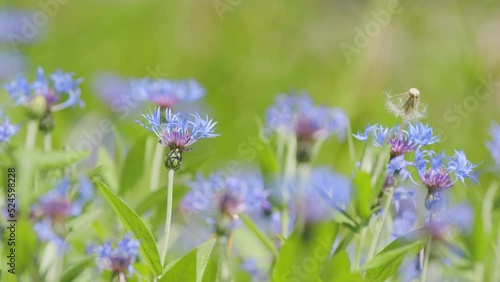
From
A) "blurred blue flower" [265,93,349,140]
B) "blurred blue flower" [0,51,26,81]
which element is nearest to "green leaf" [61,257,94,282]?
"blurred blue flower" [265,93,349,140]

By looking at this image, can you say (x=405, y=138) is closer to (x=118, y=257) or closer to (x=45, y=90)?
(x=118, y=257)

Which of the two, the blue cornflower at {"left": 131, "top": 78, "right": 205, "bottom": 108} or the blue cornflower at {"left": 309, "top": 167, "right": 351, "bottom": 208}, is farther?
the blue cornflower at {"left": 131, "top": 78, "right": 205, "bottom": 108}

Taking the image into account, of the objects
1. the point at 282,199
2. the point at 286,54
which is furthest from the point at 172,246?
the point at 286,54

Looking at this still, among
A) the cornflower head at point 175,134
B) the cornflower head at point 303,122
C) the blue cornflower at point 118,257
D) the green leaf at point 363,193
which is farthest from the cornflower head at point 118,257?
the cornflower head at point 303,122

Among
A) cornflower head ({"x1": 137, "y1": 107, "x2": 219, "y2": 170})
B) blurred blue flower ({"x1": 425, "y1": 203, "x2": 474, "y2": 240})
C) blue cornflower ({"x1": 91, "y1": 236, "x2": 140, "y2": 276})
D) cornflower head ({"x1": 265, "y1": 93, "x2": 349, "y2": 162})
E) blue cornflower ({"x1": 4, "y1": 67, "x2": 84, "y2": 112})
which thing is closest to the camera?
cornflower head ({"x1": 137, "y1": 107, "x2": 219, "y2": 170})

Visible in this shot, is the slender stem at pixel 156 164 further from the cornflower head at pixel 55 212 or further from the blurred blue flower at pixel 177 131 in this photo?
the blurred blue flower at pixel 177 131

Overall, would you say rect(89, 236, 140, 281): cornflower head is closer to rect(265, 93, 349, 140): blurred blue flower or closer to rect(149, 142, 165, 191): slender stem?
rect(149, 142, 165, 191): slender stem

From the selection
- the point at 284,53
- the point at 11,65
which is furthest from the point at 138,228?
the point at 284,53
